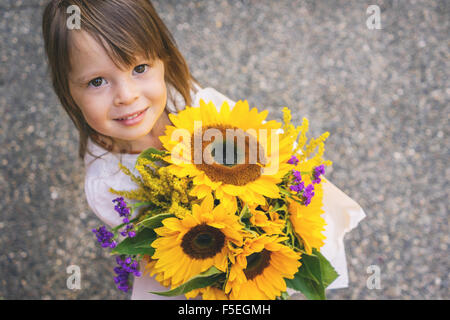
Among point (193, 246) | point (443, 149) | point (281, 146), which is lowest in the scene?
point (193, 246)

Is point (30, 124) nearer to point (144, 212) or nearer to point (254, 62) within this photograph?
point (254, 62)

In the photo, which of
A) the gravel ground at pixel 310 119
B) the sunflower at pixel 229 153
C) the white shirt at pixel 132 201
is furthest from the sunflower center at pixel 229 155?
the gravel ground at pixel 310 119

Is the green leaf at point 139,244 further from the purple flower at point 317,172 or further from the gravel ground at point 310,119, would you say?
the gravel ground at point 310,119

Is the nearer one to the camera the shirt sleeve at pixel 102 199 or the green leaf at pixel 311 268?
the green leaf at pixel 311 268

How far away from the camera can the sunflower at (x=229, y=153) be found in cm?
49

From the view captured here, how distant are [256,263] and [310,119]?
85 cm

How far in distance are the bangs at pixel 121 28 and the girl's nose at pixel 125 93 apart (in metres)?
0.03

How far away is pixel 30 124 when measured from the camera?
1341mm

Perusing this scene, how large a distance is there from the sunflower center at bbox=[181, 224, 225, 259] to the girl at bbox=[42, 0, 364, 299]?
8.3 inches

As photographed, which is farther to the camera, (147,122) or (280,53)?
(280,53)

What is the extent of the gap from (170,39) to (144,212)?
1.23 ft

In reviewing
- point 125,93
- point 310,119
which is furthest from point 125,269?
point 310,119
